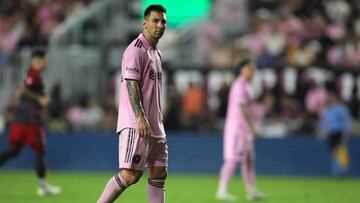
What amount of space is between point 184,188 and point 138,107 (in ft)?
29.0

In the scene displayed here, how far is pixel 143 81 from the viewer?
9828 millimetres

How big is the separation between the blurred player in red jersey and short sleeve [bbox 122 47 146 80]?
19.9 ft

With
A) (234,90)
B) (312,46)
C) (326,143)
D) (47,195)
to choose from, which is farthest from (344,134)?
(47,195)

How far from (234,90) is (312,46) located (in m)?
9.24

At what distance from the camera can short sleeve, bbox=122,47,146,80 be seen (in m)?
9.65

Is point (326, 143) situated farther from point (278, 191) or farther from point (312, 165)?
point (278, 191)

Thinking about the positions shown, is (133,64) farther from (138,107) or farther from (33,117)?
(33,117)

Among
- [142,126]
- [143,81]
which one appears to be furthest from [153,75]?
[142,126]

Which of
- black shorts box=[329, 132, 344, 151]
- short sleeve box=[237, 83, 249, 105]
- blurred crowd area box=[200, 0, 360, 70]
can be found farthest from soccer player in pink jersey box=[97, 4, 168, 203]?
blurred crowd area box=[200, 0, 360, 70]

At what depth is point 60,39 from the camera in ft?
83.8

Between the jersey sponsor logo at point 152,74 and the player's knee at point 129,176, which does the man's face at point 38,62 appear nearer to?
the jersey sponsor logo at point 152,74

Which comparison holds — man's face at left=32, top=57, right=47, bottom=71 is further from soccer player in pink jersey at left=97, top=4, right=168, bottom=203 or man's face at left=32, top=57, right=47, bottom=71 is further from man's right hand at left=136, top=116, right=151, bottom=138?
man's right hand at left=136, top=116, right=151, bottom=138

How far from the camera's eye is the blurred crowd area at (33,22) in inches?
1045

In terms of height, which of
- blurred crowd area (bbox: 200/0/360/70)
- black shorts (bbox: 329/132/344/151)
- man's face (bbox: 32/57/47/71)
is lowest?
black shorts (bbox: 329/132/344/151)
